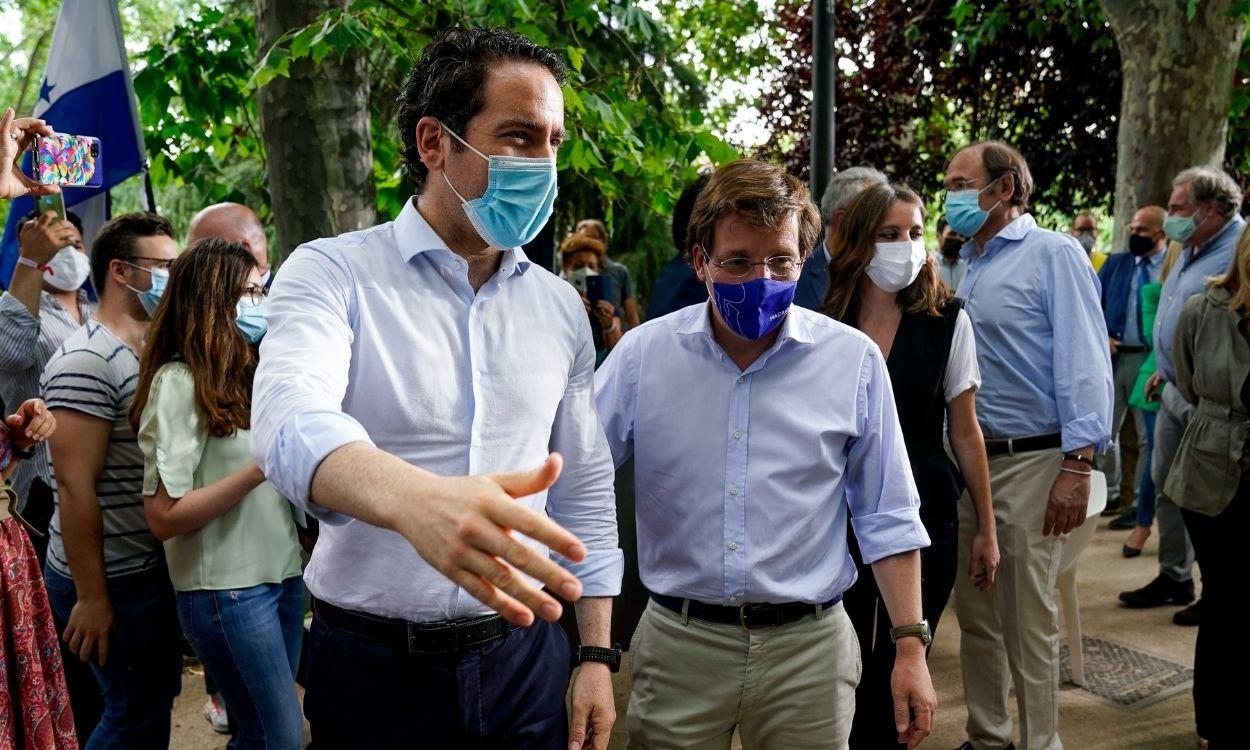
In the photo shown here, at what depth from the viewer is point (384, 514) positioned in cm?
→ 113

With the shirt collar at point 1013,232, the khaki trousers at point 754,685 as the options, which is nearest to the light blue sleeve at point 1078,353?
the shirt collar at point 1013,232

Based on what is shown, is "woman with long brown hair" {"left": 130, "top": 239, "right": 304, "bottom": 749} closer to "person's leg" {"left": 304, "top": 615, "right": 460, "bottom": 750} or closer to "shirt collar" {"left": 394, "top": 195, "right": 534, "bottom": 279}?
"person's leg" {"left": 304, "top": 615, "right": 460, "bottom": 750}

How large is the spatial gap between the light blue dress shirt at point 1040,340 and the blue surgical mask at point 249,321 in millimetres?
2594

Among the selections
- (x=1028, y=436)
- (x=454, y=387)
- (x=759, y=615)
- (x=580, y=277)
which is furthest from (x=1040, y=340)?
(x=580, y=277)

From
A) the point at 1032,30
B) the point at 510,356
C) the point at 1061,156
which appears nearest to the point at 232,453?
the point at 510,356

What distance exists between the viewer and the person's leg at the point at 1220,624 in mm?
3758

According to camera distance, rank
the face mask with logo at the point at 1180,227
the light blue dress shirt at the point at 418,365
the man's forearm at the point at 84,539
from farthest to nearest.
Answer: the face mask with logo at the point at 1180,227, the man's forearm at the point at 84,539, the light blue dress shirt at the point at 418,365

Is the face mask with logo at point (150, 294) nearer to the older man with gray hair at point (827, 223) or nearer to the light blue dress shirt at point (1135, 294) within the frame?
the older man with gray hair at point (827, 223)

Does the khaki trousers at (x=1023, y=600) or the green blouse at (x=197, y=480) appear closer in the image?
the green blouse at (x=197, y=480)

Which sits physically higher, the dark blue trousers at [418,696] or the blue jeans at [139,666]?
the dark blue trousers at [418,696]

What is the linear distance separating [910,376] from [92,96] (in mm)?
→ 4139

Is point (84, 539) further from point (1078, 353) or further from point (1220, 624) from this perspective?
point (1220, 624)

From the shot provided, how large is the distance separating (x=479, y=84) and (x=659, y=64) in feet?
22.5

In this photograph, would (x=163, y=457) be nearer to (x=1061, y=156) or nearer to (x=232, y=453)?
(x=232, y=453)
